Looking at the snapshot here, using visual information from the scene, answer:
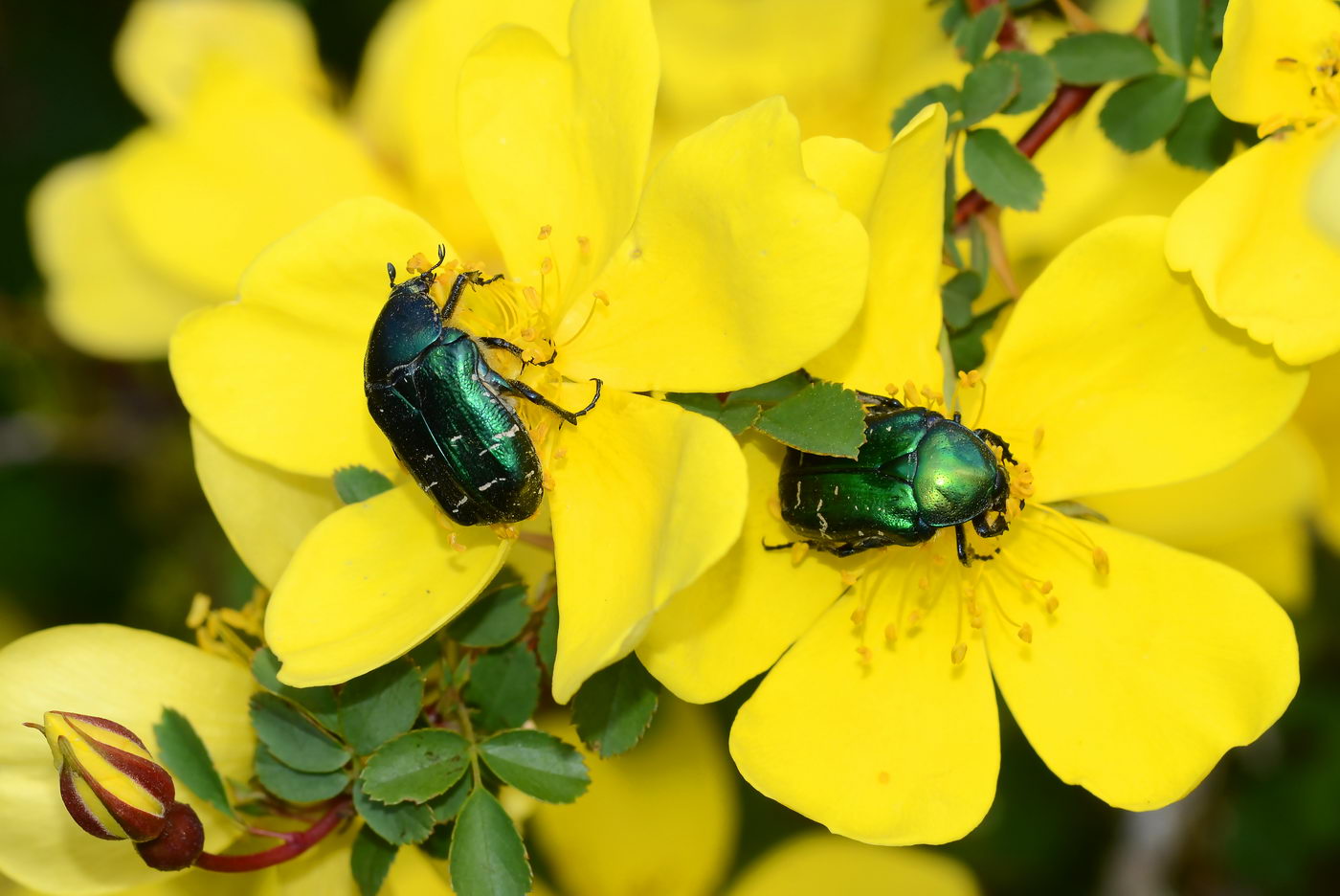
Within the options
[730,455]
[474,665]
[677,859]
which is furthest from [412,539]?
[677,859]

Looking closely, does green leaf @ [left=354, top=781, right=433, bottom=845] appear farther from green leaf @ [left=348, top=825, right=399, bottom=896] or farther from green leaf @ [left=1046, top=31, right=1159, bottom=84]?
green leaf @ [left=1046, top=31, right=1159, bottom=84]

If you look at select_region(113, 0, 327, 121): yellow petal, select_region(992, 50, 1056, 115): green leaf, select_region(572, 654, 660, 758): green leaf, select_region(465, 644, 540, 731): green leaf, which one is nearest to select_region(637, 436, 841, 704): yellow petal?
select_region(572, 654, 660, 758): green leaf

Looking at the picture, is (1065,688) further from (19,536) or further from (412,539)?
(19,536)

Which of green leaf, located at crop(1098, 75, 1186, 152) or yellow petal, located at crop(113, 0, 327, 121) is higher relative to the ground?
green leaf, located at crop(1098, 75, 1186, 152)

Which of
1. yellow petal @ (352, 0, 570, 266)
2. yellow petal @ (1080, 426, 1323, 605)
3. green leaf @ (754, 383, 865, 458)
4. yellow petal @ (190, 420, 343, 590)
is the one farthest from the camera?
yellow petal @ (352, 0, 570, 266)

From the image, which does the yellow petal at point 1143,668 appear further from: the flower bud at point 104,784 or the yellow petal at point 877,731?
the flower bud at point 104,784

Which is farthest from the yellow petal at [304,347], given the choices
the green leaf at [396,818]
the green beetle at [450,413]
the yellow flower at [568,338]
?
the green leaf at [396,818]
